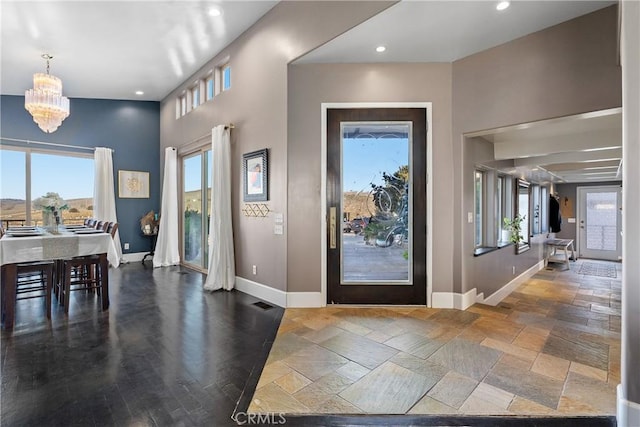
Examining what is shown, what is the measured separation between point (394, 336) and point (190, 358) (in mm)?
1778

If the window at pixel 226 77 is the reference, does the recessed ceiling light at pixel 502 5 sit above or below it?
below

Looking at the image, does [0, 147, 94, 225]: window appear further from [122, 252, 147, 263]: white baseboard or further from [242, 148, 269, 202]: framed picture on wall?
[242, 148, 269, 202]: framed picture on wall

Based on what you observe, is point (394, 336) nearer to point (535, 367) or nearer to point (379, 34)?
point (535, 367)

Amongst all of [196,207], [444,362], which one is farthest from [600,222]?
[196,207]

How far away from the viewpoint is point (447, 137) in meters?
3.46

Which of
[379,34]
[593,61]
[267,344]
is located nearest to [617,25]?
Result: [593,61]

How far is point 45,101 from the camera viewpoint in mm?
4191

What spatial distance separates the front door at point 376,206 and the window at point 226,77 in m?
2.09

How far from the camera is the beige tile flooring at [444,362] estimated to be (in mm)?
1817

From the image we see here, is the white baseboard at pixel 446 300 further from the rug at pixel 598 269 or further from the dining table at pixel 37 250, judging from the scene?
the rug at pixel 598 269

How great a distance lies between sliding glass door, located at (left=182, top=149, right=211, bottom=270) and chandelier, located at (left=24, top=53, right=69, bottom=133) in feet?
6.67

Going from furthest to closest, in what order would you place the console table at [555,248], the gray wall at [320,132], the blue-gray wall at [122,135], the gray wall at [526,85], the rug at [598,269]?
the console table at [555,248], the rug at [598,269], the blue-gray wall at [122,135], the gray wall at [320,132], the gray wall at [526,85]

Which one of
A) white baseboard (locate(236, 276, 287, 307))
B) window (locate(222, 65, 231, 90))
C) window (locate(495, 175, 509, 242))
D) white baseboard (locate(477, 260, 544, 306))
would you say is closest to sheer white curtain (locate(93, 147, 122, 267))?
window (locate(222, 65, 231, 90))

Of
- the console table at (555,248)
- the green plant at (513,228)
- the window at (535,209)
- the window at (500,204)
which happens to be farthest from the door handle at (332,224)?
the console table at (555,248)
